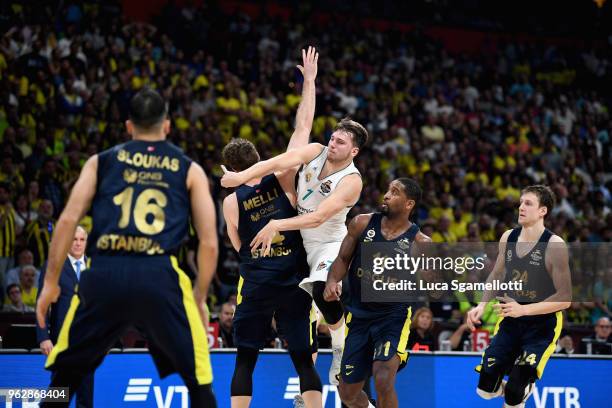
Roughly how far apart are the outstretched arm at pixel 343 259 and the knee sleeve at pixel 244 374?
30.7 inches

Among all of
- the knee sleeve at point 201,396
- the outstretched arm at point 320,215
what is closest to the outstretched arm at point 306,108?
the outstretched arm at point 320,215

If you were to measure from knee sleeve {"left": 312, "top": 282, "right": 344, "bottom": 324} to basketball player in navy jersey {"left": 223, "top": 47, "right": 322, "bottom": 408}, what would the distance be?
0.39 ft

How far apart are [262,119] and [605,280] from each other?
20.6 feet

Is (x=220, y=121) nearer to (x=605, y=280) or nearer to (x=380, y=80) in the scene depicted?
(x=380, y=80)

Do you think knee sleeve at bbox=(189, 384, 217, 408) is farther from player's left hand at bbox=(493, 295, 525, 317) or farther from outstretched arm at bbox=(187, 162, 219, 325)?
player's left hand at bbox=(493, 295, 525, 317)

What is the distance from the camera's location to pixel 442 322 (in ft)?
A: 39.6

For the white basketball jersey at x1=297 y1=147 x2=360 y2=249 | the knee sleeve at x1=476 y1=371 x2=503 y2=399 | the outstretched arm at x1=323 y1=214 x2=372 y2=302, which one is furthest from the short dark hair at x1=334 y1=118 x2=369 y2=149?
the knee sleeve at x1=476 y1=371 x2=503 y2=399

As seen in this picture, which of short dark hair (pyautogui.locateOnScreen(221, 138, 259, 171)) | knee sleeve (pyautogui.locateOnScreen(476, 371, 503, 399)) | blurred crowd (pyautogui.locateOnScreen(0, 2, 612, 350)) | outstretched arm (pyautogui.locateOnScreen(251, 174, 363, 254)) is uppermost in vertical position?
blurred crowd (pyautogui.locateOnScreen(0, 2, 612, 350))

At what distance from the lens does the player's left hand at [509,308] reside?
24.9ft

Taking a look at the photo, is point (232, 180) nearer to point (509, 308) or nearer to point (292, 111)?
point (509, 308)

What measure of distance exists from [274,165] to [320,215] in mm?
538

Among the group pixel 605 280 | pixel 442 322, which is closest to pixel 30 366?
pixel 442 322

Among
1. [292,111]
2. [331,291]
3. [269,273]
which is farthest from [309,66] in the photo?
[292,111]

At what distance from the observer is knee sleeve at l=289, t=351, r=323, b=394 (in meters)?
7.41
